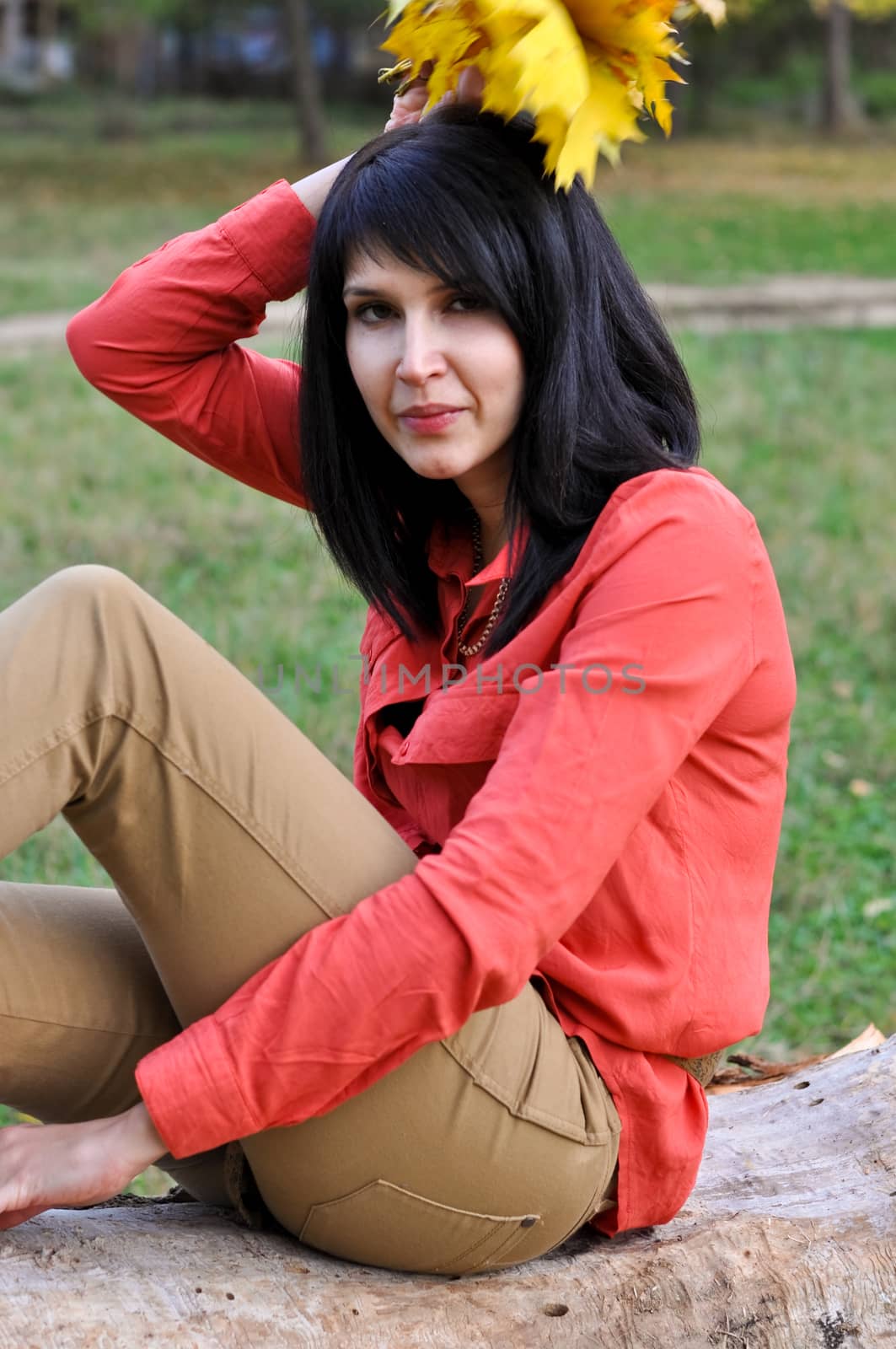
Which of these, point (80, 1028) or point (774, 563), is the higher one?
point (80, 1028)

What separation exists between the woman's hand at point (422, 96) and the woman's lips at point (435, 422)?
1.20ft

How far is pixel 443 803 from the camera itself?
1.99 meters

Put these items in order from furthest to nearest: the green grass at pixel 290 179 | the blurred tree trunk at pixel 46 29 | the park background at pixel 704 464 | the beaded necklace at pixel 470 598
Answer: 1. the blurred tree trunk at pixel 46 29
2. the green grass at pixel 290 179
3. the park background at pixel 704 464
4. the beaded necklace at pixel 470 598

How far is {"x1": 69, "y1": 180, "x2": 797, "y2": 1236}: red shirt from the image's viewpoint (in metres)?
1.61

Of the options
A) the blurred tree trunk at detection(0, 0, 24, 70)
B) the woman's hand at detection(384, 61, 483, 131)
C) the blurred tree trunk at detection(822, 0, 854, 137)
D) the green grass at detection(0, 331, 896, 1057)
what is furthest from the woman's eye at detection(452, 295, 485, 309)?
the blurred tree trunk at detection(0, 0, 24, 70)

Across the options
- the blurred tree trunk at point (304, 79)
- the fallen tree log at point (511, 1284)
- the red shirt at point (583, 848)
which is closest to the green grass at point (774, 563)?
the fallen tree log at point (511, 1284)

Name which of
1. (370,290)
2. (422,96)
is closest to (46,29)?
(422,96)

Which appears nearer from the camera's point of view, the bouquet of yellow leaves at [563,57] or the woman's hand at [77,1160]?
the woman's hand at [77,1160]

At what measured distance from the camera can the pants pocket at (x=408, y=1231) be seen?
69.6 inches

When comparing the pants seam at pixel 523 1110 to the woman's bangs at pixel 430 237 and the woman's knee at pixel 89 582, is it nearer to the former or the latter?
the woman's knee at pixel 89 582

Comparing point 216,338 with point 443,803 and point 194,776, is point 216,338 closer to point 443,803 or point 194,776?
point 443,803

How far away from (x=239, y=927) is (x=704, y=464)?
5704mm

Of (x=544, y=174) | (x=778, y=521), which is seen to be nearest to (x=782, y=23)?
(x=778, y=521)

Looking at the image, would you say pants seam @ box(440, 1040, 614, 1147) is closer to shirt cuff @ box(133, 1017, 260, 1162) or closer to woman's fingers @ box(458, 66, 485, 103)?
shirt cuff @ box(133, 1017, 260, 1162)
